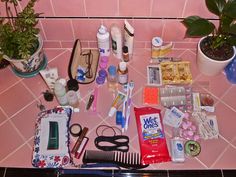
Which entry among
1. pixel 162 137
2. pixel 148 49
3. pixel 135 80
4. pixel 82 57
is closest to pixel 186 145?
pixel 162 137

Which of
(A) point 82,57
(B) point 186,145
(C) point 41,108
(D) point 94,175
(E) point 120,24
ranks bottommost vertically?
(D) point 94,175

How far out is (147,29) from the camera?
133cm

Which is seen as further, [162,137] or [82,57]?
[82,57]

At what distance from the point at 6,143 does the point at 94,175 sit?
0.39 m

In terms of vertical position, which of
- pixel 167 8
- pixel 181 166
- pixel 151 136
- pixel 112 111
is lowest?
pixel 181 166

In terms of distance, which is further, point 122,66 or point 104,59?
point 104,59

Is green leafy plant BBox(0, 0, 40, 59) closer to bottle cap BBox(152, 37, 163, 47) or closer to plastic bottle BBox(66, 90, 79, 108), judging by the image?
plastic bottle BBox(66, 90, 79, 108)

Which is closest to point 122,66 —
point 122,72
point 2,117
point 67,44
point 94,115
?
point 122,72

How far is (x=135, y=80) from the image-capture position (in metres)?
1.31

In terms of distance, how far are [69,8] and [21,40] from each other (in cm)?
26

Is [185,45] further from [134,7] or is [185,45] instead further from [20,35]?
[20,35]

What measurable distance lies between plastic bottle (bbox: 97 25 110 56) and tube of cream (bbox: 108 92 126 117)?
0.24 metres

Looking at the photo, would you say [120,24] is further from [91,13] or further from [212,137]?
[212,137]

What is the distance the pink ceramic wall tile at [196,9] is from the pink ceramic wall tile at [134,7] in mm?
167
